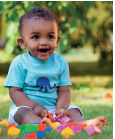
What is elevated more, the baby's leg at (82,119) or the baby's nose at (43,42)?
the baby's nose at (43,42)

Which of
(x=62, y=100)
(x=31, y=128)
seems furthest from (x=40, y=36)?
(x=31, y=128)

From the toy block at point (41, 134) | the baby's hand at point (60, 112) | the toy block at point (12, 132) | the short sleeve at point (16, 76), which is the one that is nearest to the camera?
the toy block at point (41, 134)

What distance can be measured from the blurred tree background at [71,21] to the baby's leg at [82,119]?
238 centimetres

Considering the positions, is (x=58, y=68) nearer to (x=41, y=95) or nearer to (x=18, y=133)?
(x=41, y=95)

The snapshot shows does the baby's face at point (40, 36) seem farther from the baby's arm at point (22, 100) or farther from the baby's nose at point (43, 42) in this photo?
the baby's arm at point (22, 100)

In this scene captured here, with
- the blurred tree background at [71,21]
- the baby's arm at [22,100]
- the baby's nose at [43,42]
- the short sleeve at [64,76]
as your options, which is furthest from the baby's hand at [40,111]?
the blurred tree background at [71,21]

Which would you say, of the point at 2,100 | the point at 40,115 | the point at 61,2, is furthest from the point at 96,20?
the point at 40,115

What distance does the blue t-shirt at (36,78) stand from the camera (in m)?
2.43

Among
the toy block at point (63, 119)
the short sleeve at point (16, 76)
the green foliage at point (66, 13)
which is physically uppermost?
the green foliage at point (66, 13)

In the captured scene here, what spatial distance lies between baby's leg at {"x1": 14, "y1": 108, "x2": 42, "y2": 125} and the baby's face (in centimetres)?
53

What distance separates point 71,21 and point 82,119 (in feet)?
9.36

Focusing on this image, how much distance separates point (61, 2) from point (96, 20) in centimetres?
309

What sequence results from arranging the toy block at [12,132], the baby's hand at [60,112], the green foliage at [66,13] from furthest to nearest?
the green foliage at [66,13]
the baby's hand at [60,112]
the toy block at [12,132]

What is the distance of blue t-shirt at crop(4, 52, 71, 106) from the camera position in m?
2.43
